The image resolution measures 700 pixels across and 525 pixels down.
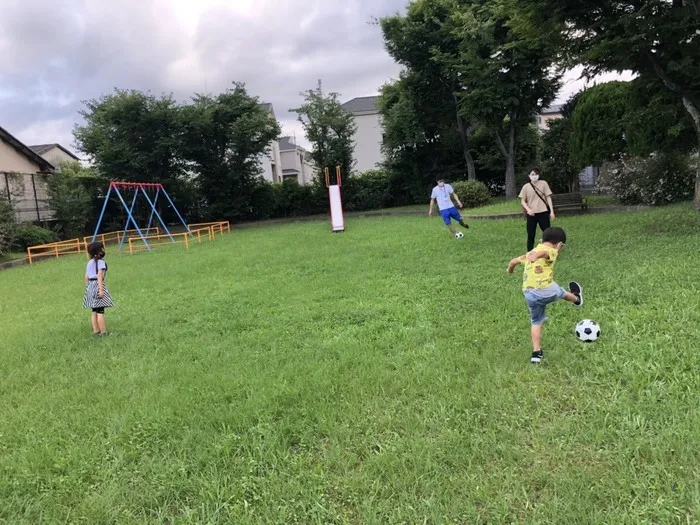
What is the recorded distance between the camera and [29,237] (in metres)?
19.0

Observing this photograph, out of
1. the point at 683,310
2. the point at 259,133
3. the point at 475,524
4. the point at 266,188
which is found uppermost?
the point at 259,133

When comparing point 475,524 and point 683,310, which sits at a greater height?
point 683,310

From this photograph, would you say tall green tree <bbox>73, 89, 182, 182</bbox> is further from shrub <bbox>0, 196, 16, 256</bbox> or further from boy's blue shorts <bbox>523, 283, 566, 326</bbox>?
boy's blue shorts <bbox>523, 283, 566, 326</bbox>

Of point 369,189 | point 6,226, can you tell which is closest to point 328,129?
point 369,189

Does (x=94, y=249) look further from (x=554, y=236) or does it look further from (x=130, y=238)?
(x=130, y=238)

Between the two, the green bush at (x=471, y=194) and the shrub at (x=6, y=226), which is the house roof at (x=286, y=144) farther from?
the shrub at (x=6, y=226)

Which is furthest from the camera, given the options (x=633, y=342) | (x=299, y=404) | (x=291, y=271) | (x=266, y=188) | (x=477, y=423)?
(x=266, y=188)

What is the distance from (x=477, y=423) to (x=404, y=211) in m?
20.5

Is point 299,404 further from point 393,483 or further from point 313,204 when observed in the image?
point 313,204

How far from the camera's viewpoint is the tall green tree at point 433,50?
21531 millimetres

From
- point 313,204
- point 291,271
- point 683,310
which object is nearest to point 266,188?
point 313,204

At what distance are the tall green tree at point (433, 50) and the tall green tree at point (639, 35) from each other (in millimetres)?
10480

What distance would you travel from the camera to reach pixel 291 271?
31.3 feet

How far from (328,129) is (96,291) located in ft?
70.1
